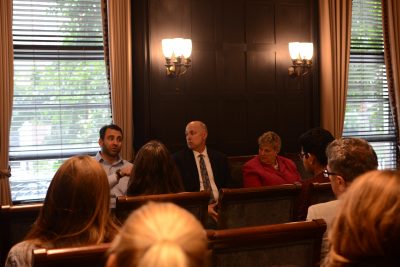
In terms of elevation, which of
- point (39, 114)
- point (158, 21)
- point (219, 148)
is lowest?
point (219, 148)

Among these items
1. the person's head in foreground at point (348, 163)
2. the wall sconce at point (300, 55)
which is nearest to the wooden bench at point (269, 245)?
the person's head in foreground at point (348, 163)

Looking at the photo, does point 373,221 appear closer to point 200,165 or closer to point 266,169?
point 266,169

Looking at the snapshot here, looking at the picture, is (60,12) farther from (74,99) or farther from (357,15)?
(357,15)

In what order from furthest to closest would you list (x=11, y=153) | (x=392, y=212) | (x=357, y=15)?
(x=357, y=15) → (x=11, y=153) → (x=392, y=212)

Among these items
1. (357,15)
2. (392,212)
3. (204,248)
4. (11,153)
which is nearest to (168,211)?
(204,248)

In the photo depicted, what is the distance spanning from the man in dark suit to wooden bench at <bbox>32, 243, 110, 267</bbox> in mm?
2796

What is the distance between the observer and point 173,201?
2844 mm

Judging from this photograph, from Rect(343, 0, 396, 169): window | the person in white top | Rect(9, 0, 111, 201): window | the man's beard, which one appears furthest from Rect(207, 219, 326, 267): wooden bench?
Rect(343, 0, 396, 169): window

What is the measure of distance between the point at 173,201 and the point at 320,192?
88 centimetres

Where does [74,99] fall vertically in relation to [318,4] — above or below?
below

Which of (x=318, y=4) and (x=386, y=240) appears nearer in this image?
(x=386, y=240)

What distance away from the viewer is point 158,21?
5207 millimetres

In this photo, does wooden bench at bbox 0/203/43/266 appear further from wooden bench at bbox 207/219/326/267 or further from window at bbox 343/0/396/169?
window at bbox 343/0/396/169

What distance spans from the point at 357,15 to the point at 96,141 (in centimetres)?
345
